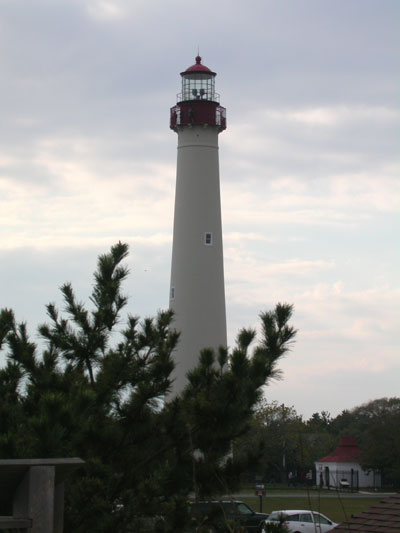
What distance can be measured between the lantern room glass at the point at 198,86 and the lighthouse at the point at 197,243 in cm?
168

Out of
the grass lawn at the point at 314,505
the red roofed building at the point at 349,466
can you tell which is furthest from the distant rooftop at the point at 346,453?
the grass lawn at the point at 314,505

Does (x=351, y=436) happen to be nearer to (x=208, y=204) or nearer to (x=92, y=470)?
(x=208, y=204)

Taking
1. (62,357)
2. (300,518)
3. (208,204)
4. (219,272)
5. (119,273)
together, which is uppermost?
(208,204)

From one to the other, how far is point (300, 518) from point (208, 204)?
15.6 meters

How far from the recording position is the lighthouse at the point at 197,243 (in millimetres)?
39812

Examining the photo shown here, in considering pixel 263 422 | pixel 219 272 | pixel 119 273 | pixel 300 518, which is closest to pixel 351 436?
pixel 263 422

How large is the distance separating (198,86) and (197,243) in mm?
8349

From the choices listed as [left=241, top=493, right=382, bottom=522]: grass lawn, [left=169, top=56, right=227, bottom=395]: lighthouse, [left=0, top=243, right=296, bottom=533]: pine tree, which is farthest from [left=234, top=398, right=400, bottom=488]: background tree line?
[left=0, top=243, right=296, bottom=533]: pine tree

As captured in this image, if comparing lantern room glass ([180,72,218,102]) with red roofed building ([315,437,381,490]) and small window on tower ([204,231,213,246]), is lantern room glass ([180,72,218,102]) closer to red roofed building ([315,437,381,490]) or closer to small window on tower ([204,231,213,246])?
small window on tower ([204,231,213,246])

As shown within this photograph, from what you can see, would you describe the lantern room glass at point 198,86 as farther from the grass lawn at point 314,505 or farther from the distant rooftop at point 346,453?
the distant rooftop at point 346,453

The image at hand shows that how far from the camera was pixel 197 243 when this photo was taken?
4041cm

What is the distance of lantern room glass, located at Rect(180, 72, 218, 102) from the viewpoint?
1706 inches

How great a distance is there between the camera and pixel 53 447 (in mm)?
8797

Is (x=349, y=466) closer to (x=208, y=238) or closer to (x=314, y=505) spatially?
(x=314, y=505)
